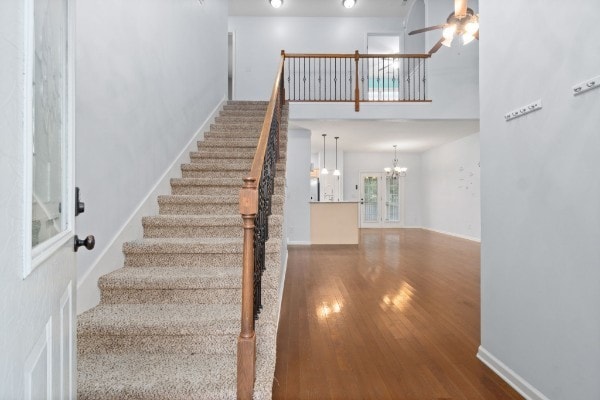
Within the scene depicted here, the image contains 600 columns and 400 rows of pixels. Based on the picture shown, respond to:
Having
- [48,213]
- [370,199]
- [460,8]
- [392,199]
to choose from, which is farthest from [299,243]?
[48,213]

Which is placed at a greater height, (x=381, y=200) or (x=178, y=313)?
(x=381, y=200)

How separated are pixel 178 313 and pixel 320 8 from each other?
27.8ft

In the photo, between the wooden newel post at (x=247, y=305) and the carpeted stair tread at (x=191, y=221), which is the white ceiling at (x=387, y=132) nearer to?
the carpeted stair tread at (x=191, y=221)

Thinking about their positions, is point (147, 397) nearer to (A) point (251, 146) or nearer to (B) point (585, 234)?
(B) point (585, 234)

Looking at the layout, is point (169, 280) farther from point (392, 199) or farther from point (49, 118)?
point (392, 199)

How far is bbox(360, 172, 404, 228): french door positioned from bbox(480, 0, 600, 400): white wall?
9938 mm

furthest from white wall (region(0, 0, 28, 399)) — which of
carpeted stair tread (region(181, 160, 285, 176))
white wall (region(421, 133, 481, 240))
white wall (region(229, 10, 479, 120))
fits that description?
white wall (region(421, 133, 481, 240))

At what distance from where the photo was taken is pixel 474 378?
2174mm

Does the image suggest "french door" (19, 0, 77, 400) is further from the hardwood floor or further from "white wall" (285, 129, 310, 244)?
"white wall" (285, 129, 310, 244)

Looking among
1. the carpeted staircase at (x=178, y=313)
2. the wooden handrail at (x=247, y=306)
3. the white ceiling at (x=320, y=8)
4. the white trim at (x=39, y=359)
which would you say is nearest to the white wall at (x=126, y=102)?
the carpeted staircase at (x=178, y=313)

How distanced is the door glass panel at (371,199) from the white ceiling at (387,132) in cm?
165

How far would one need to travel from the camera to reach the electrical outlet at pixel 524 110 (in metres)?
1.89

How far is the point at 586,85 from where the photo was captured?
1566mm

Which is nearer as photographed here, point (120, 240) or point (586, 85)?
point (586, 85)
